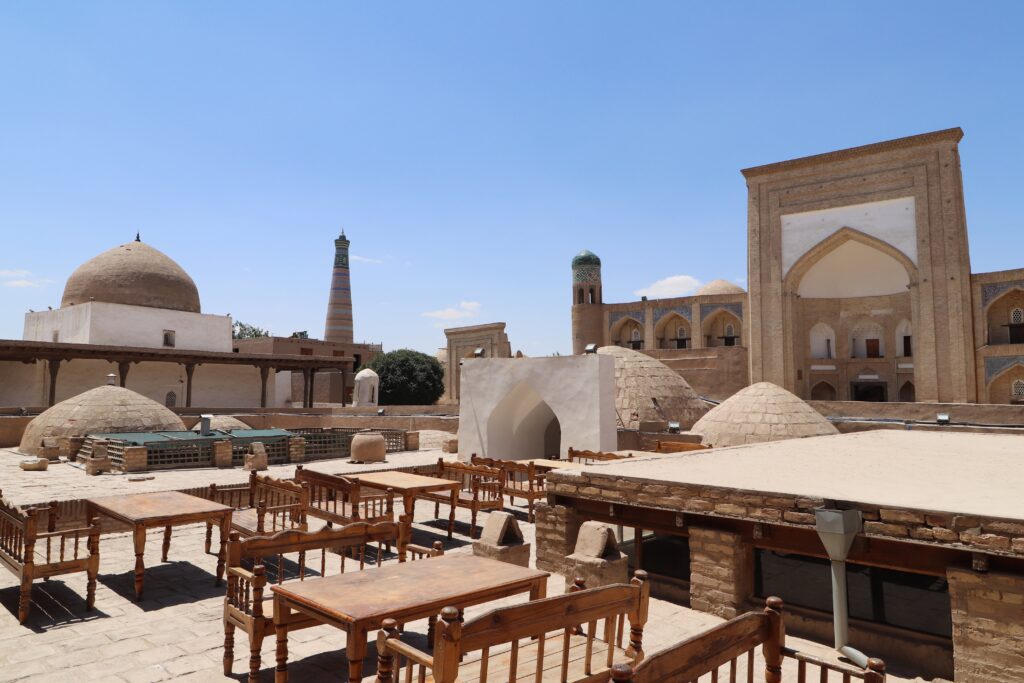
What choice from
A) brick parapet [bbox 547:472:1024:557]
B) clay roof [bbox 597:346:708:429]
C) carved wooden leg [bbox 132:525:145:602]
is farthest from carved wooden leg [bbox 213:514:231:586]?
clay roof [bbox 597:346:708:429]

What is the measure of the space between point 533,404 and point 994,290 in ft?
69.1

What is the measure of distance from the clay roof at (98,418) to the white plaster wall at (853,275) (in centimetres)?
2699

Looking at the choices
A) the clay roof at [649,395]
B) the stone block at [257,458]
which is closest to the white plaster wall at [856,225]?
A: the clay roof at [649,395]

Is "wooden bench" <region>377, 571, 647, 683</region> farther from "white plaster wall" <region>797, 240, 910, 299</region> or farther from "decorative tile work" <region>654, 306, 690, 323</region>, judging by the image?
"decorative tile work" <region>654, 306, 690, 323</region>

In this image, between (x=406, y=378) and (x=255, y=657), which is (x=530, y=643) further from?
(x=406, y=378)

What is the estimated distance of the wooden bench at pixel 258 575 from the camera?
4.16 metres

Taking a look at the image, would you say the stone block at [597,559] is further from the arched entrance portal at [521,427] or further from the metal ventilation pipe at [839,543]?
the arched entrance portal at [521,427]

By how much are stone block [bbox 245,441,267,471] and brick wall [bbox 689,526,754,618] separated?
40.3 ft

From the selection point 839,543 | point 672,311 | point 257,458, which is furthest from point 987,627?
point 672,311

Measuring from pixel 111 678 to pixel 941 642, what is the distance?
5744mm

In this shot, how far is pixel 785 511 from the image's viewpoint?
5.21 m

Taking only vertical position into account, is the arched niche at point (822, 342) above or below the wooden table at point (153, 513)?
above

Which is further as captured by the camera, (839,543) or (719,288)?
(719,288)

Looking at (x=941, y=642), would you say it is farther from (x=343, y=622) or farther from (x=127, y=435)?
(x=127, y=435)
